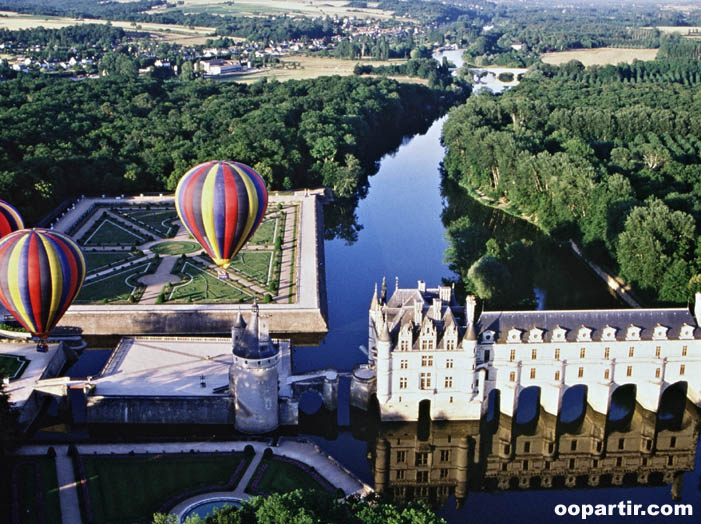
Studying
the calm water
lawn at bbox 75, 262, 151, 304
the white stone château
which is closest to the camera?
the calm water

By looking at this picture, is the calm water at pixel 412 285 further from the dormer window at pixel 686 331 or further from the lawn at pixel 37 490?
the lawn at pixel 37 490

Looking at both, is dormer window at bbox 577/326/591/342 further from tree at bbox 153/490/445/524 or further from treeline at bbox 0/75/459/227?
treeline at bbox 0/75/459/227

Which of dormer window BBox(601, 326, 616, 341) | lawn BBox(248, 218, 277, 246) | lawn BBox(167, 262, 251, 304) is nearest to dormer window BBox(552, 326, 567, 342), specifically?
dormer window BBox(601, 326, 616, 341)

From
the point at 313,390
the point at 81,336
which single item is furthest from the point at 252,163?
the point at 313,390

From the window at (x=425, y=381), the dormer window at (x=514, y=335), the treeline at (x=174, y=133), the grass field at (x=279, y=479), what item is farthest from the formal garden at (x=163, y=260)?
the dormer window at (x=514, y=335)

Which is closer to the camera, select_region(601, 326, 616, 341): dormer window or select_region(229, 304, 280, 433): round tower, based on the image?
select_region(229, 304, 280, 433): round tower

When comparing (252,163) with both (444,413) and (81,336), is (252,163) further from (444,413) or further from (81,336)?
(444,413)

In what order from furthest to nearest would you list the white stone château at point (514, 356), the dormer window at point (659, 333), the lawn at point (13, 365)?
1. the lawn at point (13, 365)
2. the dormer window at point (659, 333)
3. the white stone château at point (514, 356)
